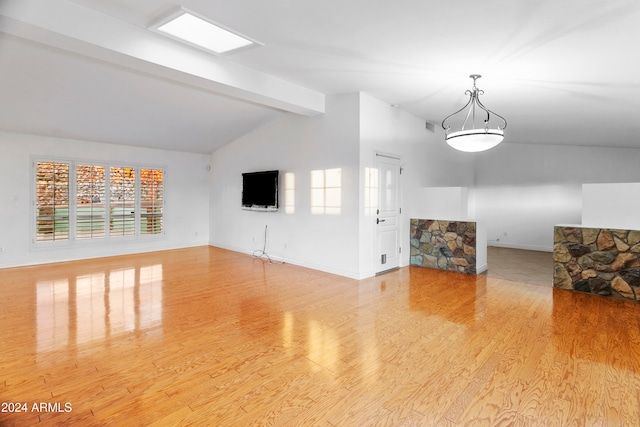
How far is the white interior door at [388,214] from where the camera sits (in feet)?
18.4

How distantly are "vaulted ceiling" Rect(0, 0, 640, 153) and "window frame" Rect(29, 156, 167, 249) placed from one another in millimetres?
663

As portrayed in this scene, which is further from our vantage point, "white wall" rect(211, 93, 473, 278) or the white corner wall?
"white wall" rect(211, 93, 473, 278)

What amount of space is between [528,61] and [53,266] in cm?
794

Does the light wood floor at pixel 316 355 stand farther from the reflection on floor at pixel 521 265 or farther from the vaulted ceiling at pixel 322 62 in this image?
the vaulted ceiling at pixel 322 62

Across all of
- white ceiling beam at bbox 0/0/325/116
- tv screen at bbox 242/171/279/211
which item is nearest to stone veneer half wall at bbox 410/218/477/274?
tv screen at bbox 242/171/279/211

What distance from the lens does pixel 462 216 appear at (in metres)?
6.02

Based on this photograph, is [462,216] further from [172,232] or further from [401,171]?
[172,232]

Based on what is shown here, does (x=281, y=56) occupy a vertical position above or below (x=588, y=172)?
above

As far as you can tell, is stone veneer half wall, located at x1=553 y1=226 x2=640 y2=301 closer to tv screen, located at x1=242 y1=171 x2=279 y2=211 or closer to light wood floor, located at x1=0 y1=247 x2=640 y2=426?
light wood floor, located at x1=0 y1=247 x2=640 y2=426

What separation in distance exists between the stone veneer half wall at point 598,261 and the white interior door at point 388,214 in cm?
241

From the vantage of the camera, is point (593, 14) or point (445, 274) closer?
point (593, 14)

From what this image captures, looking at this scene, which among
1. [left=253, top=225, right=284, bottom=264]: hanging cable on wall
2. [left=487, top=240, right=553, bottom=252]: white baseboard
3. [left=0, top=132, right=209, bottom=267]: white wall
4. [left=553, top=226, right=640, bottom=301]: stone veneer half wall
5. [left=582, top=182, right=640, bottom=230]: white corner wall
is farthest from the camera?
[left=487, top=240, right=553, bottom=252]: white baseboard

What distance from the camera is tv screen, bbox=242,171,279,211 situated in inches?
262

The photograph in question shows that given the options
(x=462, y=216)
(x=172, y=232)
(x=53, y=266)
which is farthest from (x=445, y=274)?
(x=53, y=266)
